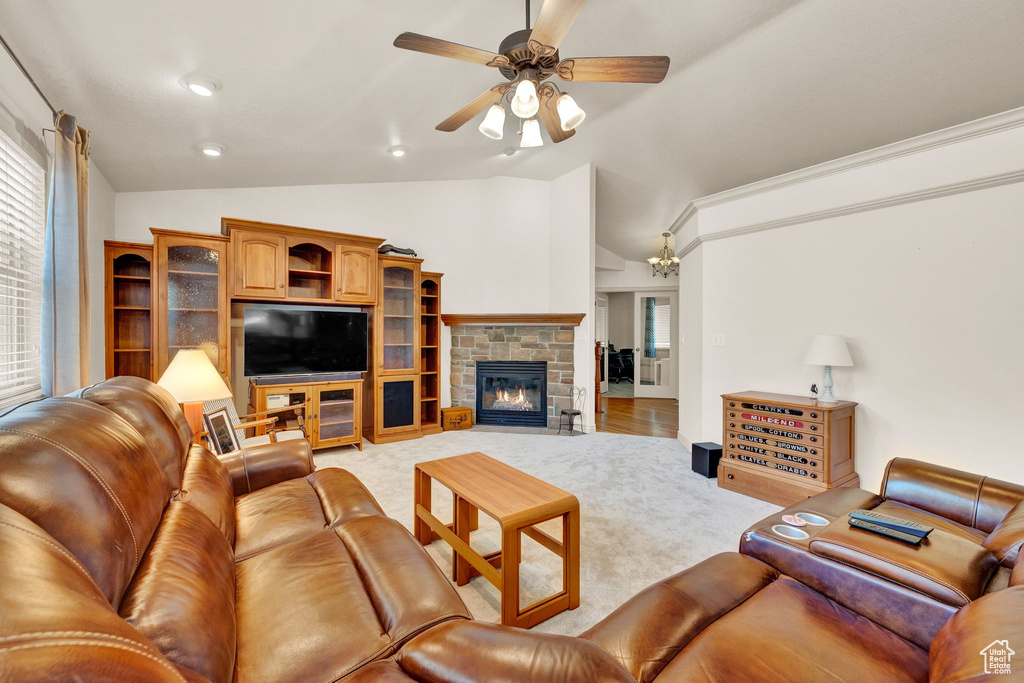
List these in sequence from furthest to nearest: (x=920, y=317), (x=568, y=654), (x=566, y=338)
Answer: (x=566, y=338), (x=920, y=317), (x=568, y=654)

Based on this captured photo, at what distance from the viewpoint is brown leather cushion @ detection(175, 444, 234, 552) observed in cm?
142

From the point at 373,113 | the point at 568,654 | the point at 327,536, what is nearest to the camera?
the point at 568,654

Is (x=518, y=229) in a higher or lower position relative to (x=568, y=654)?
higher

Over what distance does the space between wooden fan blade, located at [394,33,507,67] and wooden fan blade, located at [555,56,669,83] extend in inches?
13.9

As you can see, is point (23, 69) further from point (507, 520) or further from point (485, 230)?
point (485, 230)

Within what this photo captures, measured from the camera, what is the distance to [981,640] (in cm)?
68

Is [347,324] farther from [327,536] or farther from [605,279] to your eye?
[605,279]

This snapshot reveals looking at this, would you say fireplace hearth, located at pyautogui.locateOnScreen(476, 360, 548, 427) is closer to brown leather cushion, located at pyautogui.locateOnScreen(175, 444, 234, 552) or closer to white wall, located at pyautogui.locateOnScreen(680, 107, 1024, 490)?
white wall, located at pyautogui.locateOnScreen(680, 107, 1024, 490)

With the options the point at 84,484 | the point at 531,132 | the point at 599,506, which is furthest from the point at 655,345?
the point at 84,484

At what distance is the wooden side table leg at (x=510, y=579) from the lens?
5.11 ft

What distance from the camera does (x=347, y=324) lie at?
423 centimetres

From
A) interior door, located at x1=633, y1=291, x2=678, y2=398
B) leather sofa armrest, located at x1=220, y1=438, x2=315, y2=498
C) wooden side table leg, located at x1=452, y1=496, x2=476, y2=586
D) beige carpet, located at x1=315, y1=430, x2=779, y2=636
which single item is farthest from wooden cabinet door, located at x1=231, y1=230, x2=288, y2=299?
interior door, located at x1=633, y1=291, x2=678, y2=398

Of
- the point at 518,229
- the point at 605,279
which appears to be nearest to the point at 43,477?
the point at 518,229

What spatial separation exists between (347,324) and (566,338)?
8.04 ft
